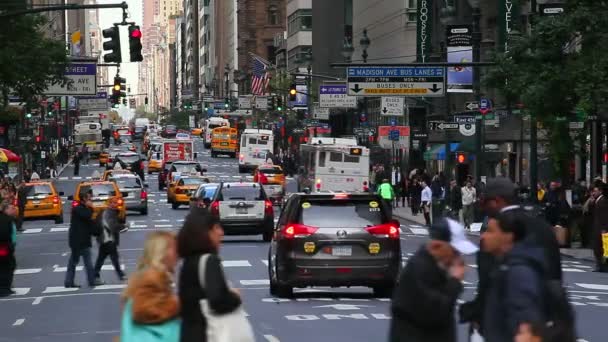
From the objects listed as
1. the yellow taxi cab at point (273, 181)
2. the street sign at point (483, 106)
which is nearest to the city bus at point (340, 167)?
the yellow taxi cab at point (273, 181)

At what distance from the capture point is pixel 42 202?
5759 cm

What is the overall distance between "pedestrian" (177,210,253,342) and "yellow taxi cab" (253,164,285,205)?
57.9 metres

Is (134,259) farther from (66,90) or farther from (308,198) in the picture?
(66,90)

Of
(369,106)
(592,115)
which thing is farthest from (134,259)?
(369,106)

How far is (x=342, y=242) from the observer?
76.0 feet

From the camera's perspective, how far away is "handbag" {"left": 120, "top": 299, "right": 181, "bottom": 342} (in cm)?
958

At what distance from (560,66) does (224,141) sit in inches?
3844

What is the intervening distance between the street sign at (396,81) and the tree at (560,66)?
552 inches

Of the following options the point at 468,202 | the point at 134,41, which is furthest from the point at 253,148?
the point at 134,41

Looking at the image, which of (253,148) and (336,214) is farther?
(253,148)

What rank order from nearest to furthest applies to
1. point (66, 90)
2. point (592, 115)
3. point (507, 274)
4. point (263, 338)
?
point (507, 274), point (263, 338), point (592, 115), point (66, 90)

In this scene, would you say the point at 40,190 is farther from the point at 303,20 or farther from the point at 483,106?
the point at 303,20

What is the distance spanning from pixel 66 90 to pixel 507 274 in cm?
5166

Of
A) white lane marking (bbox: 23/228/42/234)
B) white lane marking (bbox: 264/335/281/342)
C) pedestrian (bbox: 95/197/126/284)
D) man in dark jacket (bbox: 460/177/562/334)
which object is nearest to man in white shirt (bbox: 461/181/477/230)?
white lane marking (bbox: 23/228/42/234)
